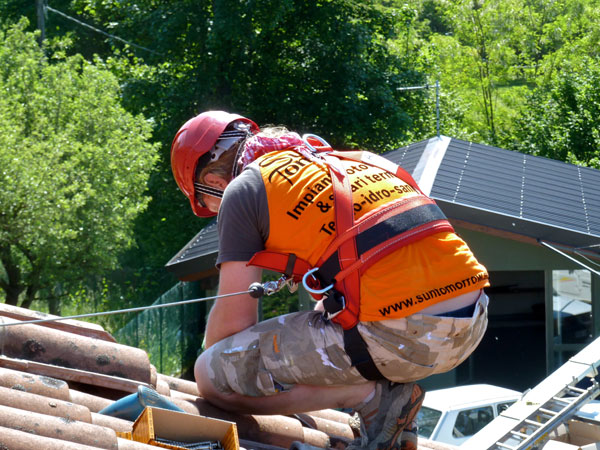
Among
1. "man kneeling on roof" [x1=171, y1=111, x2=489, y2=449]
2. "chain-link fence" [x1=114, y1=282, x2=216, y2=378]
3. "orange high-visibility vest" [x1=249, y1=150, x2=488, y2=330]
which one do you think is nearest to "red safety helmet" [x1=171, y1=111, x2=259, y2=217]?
"man kneeling on roof" [x1=171, y1=111, x2=489, y2=449]

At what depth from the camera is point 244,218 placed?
2.85 metres

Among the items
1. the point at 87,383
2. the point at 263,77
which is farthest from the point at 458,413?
the point at 263,77

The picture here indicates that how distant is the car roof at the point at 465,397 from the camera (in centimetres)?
985

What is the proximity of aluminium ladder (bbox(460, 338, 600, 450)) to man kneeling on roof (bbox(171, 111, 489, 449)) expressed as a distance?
0.91 feet

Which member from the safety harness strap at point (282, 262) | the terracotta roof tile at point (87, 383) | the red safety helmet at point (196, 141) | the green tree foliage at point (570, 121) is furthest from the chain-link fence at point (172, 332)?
the green tree foliage at point (570, 121)

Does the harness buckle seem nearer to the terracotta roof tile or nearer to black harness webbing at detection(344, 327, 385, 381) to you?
black harness webbing at detection(344, 327, 385, 381)

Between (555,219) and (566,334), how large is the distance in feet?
7.35

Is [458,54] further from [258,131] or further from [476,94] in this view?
[258,131]

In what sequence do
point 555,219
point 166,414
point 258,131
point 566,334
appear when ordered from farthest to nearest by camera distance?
point 566,334
point 555,219
point 258,131
point 166,414

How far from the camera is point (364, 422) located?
2939 mm

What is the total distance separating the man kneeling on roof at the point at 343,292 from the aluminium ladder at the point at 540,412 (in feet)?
0.91

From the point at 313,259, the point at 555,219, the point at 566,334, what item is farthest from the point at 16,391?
the point at 566,334

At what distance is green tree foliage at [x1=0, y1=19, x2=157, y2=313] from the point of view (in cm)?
1426

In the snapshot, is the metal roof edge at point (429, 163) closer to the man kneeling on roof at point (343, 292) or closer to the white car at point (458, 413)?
the white car at point (458, 413)
